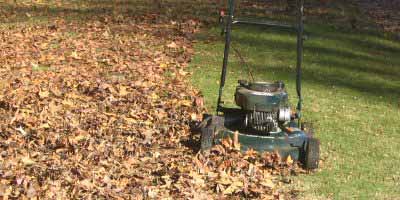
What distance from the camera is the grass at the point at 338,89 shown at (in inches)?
283

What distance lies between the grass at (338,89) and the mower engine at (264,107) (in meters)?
0.63

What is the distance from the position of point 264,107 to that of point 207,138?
663 mm

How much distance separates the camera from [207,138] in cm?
721

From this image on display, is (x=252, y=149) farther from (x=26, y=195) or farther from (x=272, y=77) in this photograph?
(x=272, y=77)

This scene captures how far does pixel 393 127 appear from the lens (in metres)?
9.50

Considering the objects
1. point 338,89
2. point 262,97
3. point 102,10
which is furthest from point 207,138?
point 102,10

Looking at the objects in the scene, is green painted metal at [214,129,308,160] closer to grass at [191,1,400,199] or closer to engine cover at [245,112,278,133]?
engine cover at [245,112,278,133]

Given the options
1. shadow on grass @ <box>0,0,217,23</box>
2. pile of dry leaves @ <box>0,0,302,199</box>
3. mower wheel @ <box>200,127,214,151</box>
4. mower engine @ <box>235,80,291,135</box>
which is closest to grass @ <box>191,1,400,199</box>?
pile of dry leaves @ <box>0,0,302,199</box>

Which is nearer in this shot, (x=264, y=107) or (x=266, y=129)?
(x=264, y=107)

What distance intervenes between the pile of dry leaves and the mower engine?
1.12 feet

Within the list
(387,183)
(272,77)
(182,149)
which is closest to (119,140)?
(182,149)

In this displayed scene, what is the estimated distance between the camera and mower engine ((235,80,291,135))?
23.5 ft

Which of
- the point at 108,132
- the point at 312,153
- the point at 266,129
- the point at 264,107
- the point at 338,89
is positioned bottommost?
the point at 338,89

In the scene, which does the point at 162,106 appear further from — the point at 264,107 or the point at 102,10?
the point at 102,10
